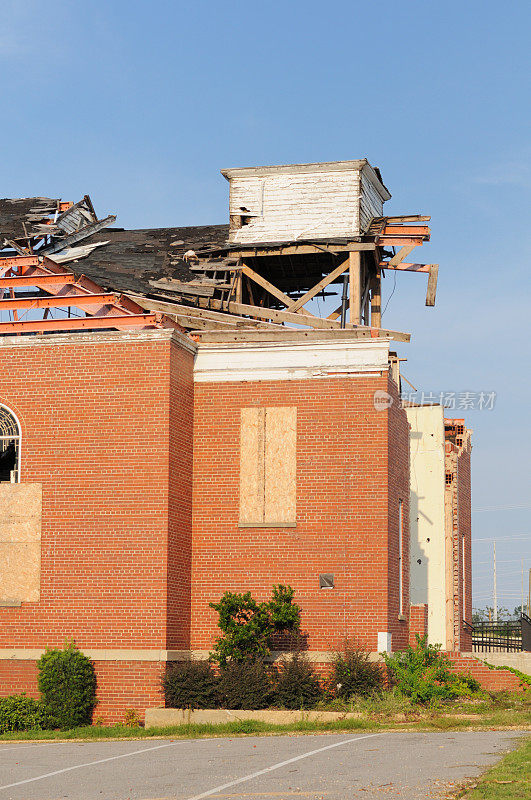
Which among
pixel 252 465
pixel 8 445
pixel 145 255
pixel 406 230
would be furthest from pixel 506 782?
pixel 145 255

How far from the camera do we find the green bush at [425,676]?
21.9m

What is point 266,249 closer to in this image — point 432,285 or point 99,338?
point 432,285

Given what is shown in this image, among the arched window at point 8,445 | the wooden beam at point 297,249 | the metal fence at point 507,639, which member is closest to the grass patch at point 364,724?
the arched window at point 8,445

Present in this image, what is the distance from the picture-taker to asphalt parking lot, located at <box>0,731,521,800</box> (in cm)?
1248

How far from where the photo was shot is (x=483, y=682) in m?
24.6

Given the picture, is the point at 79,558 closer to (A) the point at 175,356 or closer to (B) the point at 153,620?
(B) the point at 153,620

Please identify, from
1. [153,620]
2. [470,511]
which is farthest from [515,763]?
[470,511]

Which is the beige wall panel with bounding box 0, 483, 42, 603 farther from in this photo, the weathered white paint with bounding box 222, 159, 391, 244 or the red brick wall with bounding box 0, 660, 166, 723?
the weathered white paint with bounding box 222, 159, 391, 244

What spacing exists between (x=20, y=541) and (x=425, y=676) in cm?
904

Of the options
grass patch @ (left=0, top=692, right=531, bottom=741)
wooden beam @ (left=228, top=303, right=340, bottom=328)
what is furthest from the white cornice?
grass patch @ (left=0, top=692, right=531, bottom=741)

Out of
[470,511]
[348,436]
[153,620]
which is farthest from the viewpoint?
[470,511]

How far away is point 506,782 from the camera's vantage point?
12.2 metres

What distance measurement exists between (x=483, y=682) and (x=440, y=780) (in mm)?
12450

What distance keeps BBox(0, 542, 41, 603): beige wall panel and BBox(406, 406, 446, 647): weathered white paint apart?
11.6m
